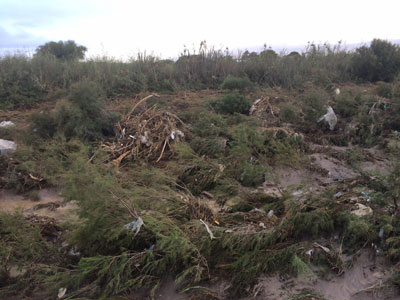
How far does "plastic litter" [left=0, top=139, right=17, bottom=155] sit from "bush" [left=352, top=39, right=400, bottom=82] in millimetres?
9461

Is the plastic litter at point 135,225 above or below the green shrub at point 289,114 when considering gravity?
below

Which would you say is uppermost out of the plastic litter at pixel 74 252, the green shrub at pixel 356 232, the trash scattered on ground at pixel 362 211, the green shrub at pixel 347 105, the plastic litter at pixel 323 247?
the green shrub at pixel 347 105

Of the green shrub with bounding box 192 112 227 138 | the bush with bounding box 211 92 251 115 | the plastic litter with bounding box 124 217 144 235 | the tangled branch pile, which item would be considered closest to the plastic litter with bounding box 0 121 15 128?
the tangled branch pile

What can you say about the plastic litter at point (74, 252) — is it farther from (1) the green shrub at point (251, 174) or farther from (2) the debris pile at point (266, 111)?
(2) the debris pile at point (266, 111)

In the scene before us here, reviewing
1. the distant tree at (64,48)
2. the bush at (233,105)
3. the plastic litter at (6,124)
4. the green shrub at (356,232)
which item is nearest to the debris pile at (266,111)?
the bush at (233,105)

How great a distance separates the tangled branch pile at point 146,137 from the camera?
5.32m

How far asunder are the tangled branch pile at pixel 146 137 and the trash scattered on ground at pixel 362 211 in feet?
9.84

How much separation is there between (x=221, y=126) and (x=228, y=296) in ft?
12.9

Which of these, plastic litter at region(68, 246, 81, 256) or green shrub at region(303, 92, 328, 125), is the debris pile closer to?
green shrub at region(303, 92, 328, 125)

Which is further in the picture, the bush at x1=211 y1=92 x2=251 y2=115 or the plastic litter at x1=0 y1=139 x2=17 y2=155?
the bush at x1=211 y1=92 x2=251 y2=115

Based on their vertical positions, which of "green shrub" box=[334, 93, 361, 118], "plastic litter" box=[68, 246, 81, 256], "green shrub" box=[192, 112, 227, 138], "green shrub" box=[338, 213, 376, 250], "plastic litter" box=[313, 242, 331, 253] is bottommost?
"plastic litter" box=[68, 246, 81, 256]

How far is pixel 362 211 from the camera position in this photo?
3100 mm

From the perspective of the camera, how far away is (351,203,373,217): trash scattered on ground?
306cm

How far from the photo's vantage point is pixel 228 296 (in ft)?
8.28
